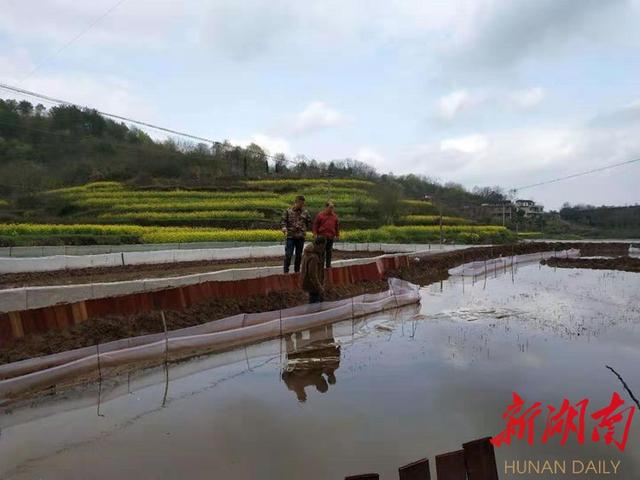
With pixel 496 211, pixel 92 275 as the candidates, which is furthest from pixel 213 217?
pixel 496 211

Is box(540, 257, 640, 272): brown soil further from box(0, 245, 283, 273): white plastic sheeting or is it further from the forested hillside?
the forested hillside

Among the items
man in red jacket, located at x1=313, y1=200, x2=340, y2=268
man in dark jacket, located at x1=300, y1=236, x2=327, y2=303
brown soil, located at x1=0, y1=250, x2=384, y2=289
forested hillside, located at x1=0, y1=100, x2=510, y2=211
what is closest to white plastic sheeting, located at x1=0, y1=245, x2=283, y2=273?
brown soil, located at x1=0, y1=250, x2=384, y2=289

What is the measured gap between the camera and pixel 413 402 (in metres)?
4.36

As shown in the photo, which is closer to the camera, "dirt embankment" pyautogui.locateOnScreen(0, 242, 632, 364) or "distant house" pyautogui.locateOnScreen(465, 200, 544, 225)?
"dirt embankment" pyautogui.locateOnScreen(0, 242, 632, 364)

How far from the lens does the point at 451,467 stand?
2.35 m

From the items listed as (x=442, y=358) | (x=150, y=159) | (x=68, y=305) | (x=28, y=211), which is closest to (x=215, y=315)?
(x=68, y=305)

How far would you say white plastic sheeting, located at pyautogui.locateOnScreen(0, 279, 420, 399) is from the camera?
4562 mm

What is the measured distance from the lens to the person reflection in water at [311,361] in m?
4.93

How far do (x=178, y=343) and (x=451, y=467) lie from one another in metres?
4.05

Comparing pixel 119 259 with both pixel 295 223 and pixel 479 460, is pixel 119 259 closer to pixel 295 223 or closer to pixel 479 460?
pixel 295 223

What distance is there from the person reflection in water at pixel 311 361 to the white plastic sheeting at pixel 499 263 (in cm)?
1044

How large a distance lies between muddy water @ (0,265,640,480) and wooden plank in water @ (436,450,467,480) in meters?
0.93

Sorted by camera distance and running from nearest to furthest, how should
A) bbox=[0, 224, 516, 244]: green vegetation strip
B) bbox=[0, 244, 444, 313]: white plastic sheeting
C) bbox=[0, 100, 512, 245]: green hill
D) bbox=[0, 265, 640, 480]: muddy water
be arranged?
bbox=[0, 265, 640, 480]: muddy water, bbox=[0, 244, 444, 313]: white plastic sheeting, bbox=[0, 224, 516, 244]: green vegetation strip, bbox=[0, 100, 512, 245]: green hill

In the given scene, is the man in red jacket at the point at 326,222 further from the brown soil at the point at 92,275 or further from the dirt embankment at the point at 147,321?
the brown soil at the point at 92,275
